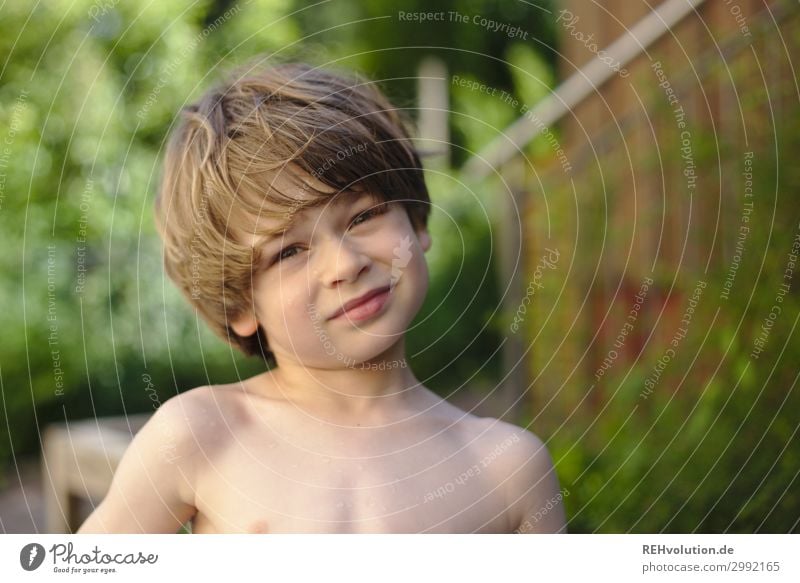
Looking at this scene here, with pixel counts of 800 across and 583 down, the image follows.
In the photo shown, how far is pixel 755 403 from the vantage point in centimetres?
111

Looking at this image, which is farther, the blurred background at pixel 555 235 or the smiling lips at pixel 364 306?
the blurred background at pixel 555 235

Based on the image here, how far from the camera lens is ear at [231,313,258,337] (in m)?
0.80

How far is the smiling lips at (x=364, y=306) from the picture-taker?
30.5 inches

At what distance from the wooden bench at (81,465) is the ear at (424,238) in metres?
0.58

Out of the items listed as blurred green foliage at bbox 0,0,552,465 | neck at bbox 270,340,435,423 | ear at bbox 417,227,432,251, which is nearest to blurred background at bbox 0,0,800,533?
blurred green foliage at bbox 0,0,552,465

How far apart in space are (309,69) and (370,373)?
10.9 inches

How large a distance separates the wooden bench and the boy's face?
19.8 inches

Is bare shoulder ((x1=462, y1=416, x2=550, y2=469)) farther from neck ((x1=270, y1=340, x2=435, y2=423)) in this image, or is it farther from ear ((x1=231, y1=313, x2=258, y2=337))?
ear ((x1=231, y1=313, x2=258, y2=337))

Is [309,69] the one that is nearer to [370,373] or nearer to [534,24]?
[370,373]

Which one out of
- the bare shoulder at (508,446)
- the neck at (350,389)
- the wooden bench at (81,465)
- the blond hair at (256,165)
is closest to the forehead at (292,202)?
the blond hair at (256,165)

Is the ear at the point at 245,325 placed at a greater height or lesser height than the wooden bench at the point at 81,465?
greater

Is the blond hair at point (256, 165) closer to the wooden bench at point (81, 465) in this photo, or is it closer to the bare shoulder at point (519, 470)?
the bare shoulder at point (519, 470)

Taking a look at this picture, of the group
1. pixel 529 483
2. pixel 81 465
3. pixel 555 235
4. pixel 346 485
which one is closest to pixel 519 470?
pixel 529 483
